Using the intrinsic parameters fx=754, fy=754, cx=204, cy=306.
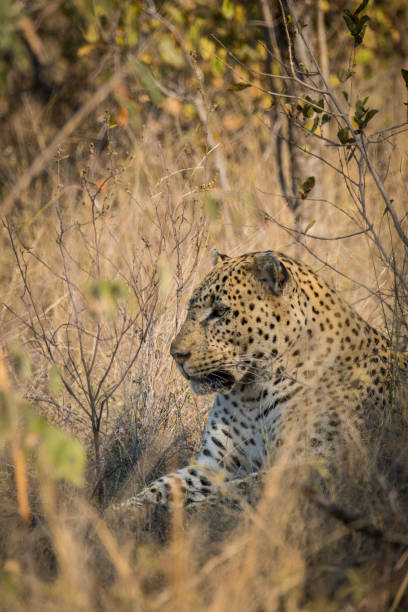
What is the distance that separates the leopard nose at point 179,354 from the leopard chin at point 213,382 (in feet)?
0.44

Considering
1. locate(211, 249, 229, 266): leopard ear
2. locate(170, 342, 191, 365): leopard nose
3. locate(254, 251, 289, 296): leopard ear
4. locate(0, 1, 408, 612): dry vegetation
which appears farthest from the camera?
locate(211, 249, 229, 266): leopard ear

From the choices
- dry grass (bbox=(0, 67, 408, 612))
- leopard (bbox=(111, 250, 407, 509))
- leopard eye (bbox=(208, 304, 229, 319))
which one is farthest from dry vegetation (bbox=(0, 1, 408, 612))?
leopard eye (bbox=(208, 304, 229, 319))

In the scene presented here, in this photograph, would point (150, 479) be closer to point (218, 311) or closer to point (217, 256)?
point (218, 311)

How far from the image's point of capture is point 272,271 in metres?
4.20

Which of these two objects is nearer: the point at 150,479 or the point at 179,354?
the point at 179,354

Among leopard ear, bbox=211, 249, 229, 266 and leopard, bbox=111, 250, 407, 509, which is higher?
leopard ear, bbox=211, 249, 229, 266

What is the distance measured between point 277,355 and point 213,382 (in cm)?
41

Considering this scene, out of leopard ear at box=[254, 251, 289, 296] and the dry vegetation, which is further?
leopard ear at box=[254, 251, 289, 296]

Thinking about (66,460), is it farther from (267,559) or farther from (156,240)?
(156,240)

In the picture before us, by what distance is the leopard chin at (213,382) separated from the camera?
4316mm

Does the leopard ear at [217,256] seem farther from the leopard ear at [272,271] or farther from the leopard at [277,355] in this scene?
the leopard ear at [272,271]

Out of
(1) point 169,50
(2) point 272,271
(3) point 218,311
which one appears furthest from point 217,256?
(1) point 169,50

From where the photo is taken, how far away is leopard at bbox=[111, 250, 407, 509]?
4.17 m

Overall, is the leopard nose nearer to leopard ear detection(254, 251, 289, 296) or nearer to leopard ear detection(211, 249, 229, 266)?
leopard ear detection(254, 251, 289, 296)
